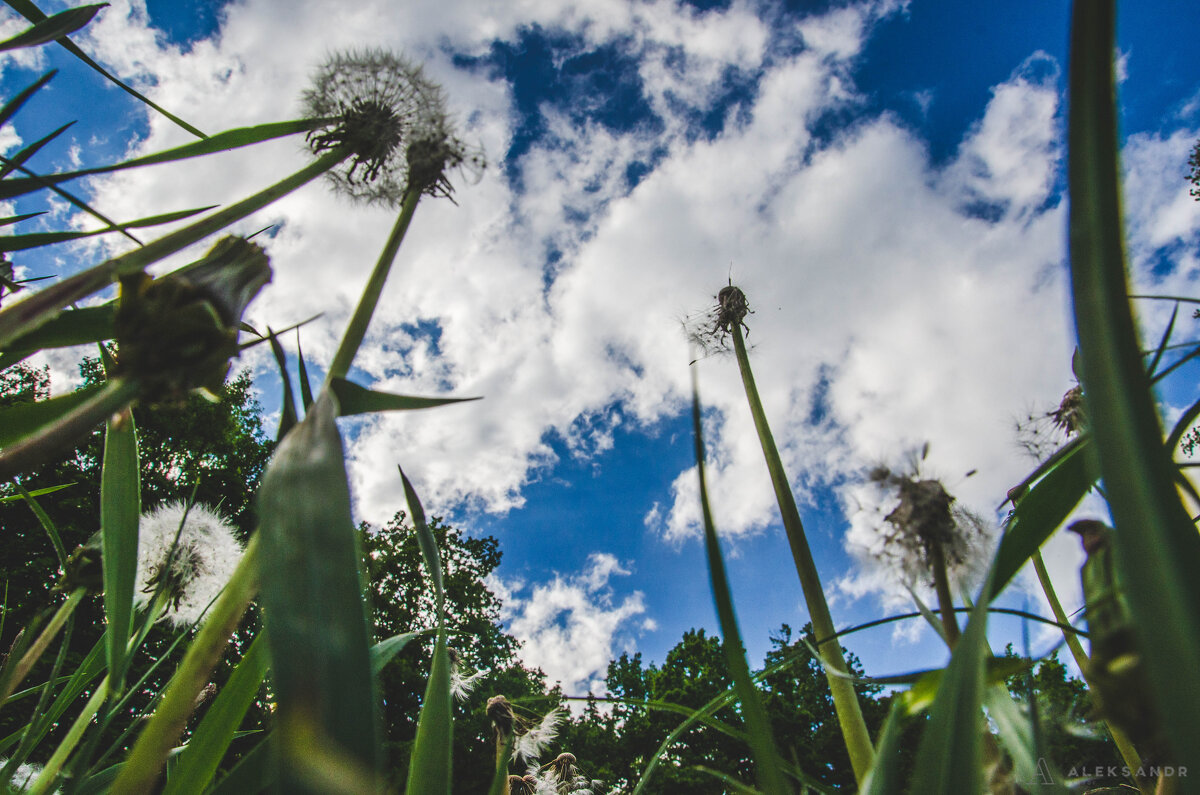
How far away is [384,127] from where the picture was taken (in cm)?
66

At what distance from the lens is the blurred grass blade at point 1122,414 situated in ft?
0.50

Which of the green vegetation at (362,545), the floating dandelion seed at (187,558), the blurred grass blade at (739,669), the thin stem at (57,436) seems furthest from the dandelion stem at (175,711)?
the floating dandelion seed at (187,558)

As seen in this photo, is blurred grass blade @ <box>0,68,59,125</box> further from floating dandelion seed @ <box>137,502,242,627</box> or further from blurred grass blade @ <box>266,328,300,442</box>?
floating dandelion seed @ <box>137,502,242,627</box>

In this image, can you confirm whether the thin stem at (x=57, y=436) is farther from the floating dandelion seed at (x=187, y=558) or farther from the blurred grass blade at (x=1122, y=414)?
the floating dandelion seed at (x=187, y=558)

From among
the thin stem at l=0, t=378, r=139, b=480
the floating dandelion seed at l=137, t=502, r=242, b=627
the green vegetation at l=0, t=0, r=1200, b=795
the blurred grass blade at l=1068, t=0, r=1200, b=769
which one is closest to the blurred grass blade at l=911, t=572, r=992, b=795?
the green vegetation at l=0, t=0, r=1200, b=795

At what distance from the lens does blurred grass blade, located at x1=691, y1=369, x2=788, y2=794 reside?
254 millimetres

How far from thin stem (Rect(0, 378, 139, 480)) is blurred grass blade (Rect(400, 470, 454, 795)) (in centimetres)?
22

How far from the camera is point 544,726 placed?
259 cm

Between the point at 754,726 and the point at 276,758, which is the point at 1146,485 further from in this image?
the point at 276,758

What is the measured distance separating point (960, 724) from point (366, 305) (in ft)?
1.70

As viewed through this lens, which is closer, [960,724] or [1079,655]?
[960,724]

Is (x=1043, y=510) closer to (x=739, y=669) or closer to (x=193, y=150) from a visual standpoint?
(x=739, y=669)

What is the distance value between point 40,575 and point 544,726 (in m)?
9.28

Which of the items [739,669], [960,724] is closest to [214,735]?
[739,669]
